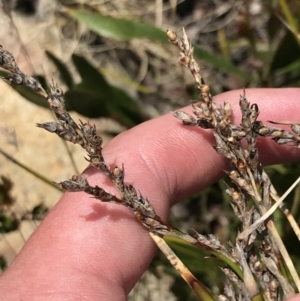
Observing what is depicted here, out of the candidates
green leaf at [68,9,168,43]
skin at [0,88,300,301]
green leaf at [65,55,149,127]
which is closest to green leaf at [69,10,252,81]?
green leaf at [68,9,168,43]

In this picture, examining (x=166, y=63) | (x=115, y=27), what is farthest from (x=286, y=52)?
(x=166, y=63)

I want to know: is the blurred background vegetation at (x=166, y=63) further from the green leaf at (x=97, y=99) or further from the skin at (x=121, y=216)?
the skin at (x=121, y=216)

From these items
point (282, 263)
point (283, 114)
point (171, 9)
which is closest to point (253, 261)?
point (282, 263)

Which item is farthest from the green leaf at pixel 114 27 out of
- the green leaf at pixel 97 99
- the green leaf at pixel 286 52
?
the green leaf at pixel 286 52

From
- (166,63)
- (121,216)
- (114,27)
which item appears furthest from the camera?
(166,63)

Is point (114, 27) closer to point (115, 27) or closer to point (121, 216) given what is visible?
point (115, 27)

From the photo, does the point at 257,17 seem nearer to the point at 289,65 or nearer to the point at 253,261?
the point at 289,65

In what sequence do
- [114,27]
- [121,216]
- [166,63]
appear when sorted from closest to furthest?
[121,216] → [114,27] → [166,63]
